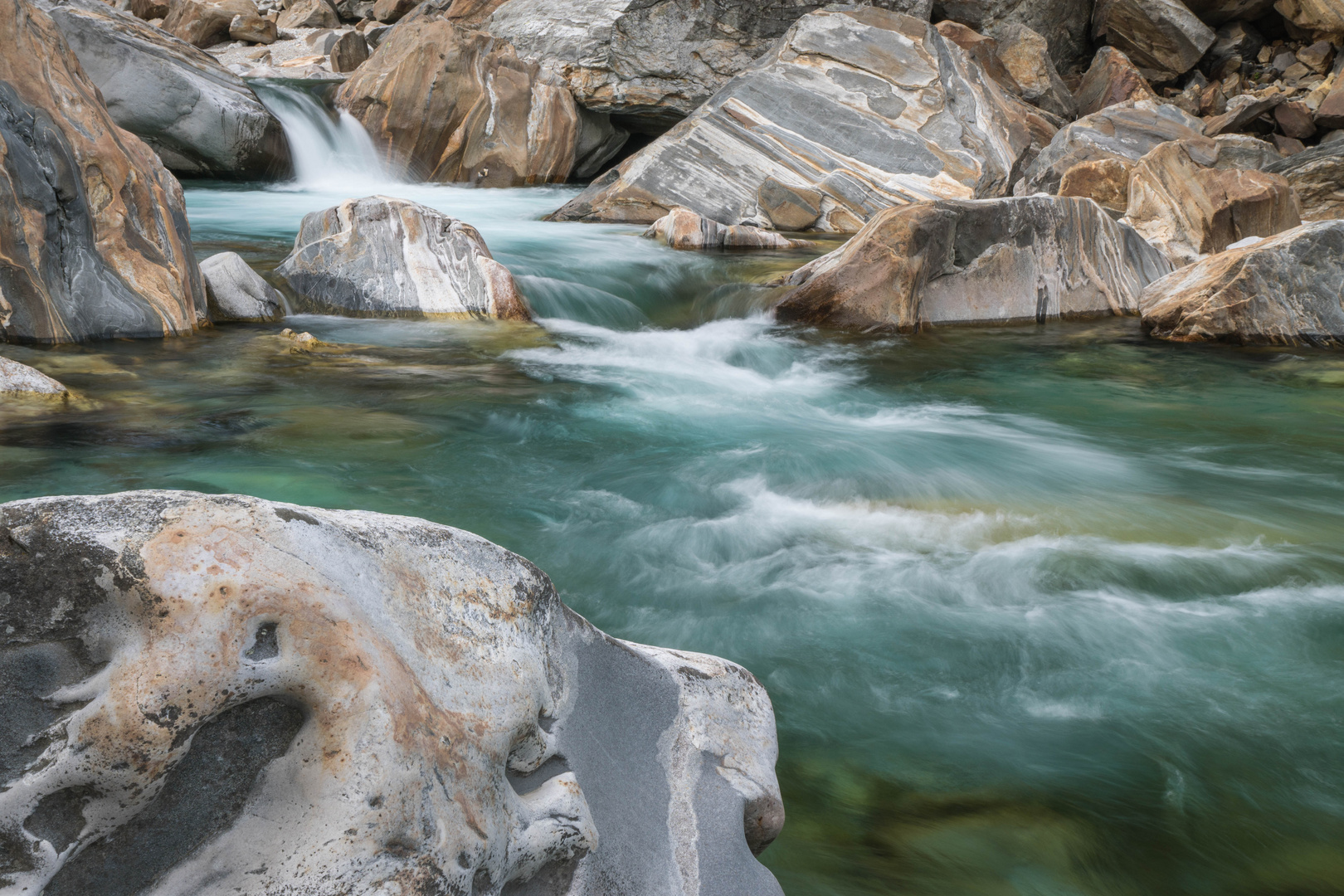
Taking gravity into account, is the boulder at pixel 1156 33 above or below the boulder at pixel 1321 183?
above

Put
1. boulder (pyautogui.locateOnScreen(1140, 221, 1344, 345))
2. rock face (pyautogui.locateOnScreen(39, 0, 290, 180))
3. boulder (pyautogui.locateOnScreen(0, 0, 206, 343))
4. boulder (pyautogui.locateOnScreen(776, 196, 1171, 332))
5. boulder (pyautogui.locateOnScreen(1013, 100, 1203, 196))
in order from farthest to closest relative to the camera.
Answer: boulder (pyautogui.locateOnScreen(1013, 100, 1203, 196)), rock face (pyautogui.locateOnScreen(39, 0, 290, 180)), boulder (pyautogui.locateOnScreen(776, 196, 1171, 332)), boulder (pyautogui.locateOnScreen(1140, 221, 1344, 345)), boulder (pyautogui.locateOnScreen(0, 0, 206, 343))

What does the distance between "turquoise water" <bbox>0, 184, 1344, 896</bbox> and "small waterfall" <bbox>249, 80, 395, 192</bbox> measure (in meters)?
7.18

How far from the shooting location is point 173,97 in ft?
37.0

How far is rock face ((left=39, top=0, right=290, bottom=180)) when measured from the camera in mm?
10898

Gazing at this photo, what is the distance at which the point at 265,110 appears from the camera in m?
12.3

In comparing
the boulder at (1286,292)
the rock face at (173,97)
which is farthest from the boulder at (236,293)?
the boulder at (1286,292)

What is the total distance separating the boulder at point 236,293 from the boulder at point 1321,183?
11493mm

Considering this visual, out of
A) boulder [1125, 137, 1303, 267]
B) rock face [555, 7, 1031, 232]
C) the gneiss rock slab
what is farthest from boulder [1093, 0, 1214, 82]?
the gneiss rock slab

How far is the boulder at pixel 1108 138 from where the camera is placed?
38.1ft

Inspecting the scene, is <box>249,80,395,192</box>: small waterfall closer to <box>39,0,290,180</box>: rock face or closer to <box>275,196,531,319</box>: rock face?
<box>39,0,290,180</box>: rock face

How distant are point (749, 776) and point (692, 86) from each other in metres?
15.1

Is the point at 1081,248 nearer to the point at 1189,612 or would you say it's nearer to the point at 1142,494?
the point at 1142,494

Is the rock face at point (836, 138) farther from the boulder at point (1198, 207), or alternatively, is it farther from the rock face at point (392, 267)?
the rock face at point (392, 267)

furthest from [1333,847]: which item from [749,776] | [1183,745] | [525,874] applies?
[525,874]
